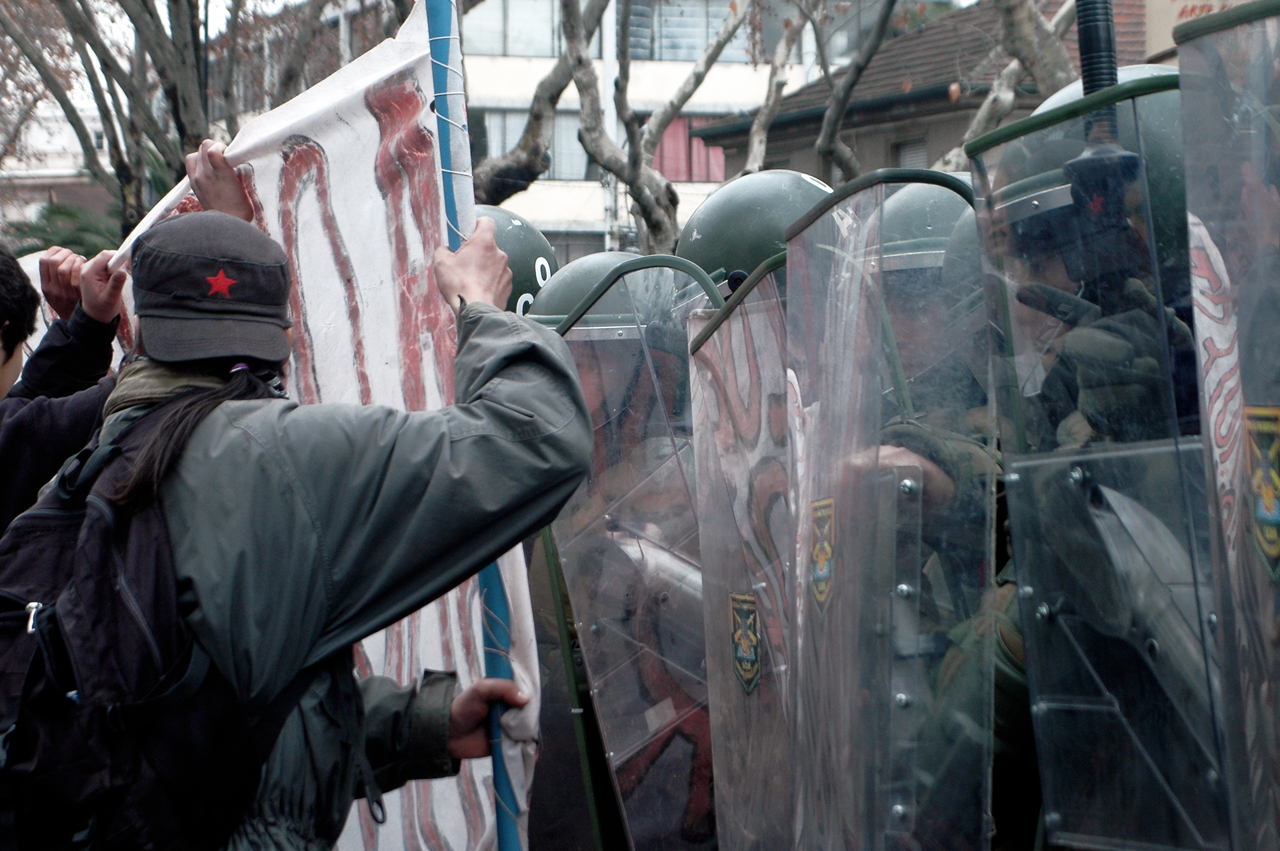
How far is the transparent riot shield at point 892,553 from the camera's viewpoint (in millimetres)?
1854

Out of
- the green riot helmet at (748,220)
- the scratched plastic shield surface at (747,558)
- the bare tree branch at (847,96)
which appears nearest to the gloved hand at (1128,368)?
the scratched plastic shield surface at (747,558)

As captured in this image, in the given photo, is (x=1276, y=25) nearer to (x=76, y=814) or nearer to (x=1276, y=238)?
(x=1276, y=238)

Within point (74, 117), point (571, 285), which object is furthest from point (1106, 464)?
point (74, 117)

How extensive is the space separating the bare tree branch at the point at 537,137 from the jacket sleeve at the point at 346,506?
9521mm

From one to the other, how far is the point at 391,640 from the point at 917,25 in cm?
2015

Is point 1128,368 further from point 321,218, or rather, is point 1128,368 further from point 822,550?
point 321,218

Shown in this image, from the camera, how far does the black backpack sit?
1612mm

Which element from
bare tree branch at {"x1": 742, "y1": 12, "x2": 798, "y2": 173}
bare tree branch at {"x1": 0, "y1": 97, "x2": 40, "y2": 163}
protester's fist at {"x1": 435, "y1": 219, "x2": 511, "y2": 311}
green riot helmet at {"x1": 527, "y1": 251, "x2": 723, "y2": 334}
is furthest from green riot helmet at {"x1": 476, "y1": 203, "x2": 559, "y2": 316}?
bare tree branch at {"x1": 0, "y1": 97, "x2": 40, "y2": 163}

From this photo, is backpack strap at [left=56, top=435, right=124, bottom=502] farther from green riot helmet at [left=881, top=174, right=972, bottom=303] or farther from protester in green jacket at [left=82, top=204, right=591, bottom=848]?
green riot helmet at [left=881, top=174, right=972, bottom=303]

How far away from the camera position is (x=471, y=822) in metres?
2.60

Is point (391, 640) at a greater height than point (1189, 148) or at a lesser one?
lesser

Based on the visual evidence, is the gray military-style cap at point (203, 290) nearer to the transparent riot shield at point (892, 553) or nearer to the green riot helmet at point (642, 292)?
the transparent riot shield at point (892, 553)

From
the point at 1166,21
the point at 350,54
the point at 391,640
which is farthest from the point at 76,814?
the point at 350,54

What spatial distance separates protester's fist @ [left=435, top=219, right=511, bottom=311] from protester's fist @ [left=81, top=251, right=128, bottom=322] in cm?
122
